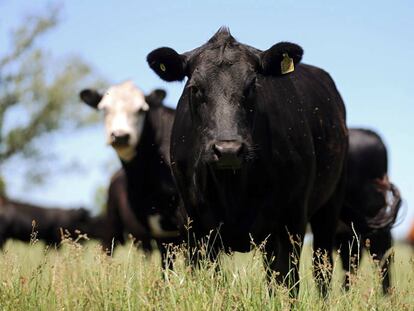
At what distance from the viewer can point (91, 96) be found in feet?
36.9

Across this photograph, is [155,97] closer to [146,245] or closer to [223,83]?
[146,245]

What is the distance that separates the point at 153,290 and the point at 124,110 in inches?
250

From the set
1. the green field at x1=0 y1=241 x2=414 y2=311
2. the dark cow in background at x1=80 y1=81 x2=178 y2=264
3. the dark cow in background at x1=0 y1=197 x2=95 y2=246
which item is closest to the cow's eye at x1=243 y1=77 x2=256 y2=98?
the green field at x1=0 y1=241 x2=414 y2=311

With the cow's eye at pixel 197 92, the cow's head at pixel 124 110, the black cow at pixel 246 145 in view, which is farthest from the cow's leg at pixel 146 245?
the cow's eye at pixel 197 92

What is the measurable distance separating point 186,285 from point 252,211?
48.2 inches

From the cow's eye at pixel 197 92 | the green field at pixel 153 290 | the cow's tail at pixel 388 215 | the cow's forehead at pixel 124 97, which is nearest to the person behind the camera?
the green field at pixel 153 290

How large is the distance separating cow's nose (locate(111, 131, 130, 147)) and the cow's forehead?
2.25ft

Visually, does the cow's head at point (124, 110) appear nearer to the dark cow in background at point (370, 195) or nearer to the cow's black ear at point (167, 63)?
the dark cow in background at point (370, 195)

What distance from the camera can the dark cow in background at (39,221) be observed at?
20.9 metres

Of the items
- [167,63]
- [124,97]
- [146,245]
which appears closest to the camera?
[167,63]

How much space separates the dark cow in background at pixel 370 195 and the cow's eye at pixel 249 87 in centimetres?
366

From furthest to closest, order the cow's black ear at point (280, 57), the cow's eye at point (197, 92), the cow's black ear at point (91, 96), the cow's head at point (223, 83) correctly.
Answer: the cow's black ear at point (91, 96) < the cow's black ear at point (280, 57) < the cow's eye at point (197, 92) < the cow's head at point (223, 83)

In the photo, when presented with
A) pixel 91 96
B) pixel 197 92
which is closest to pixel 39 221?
pixel 91 96

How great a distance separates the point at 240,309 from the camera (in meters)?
4.43
